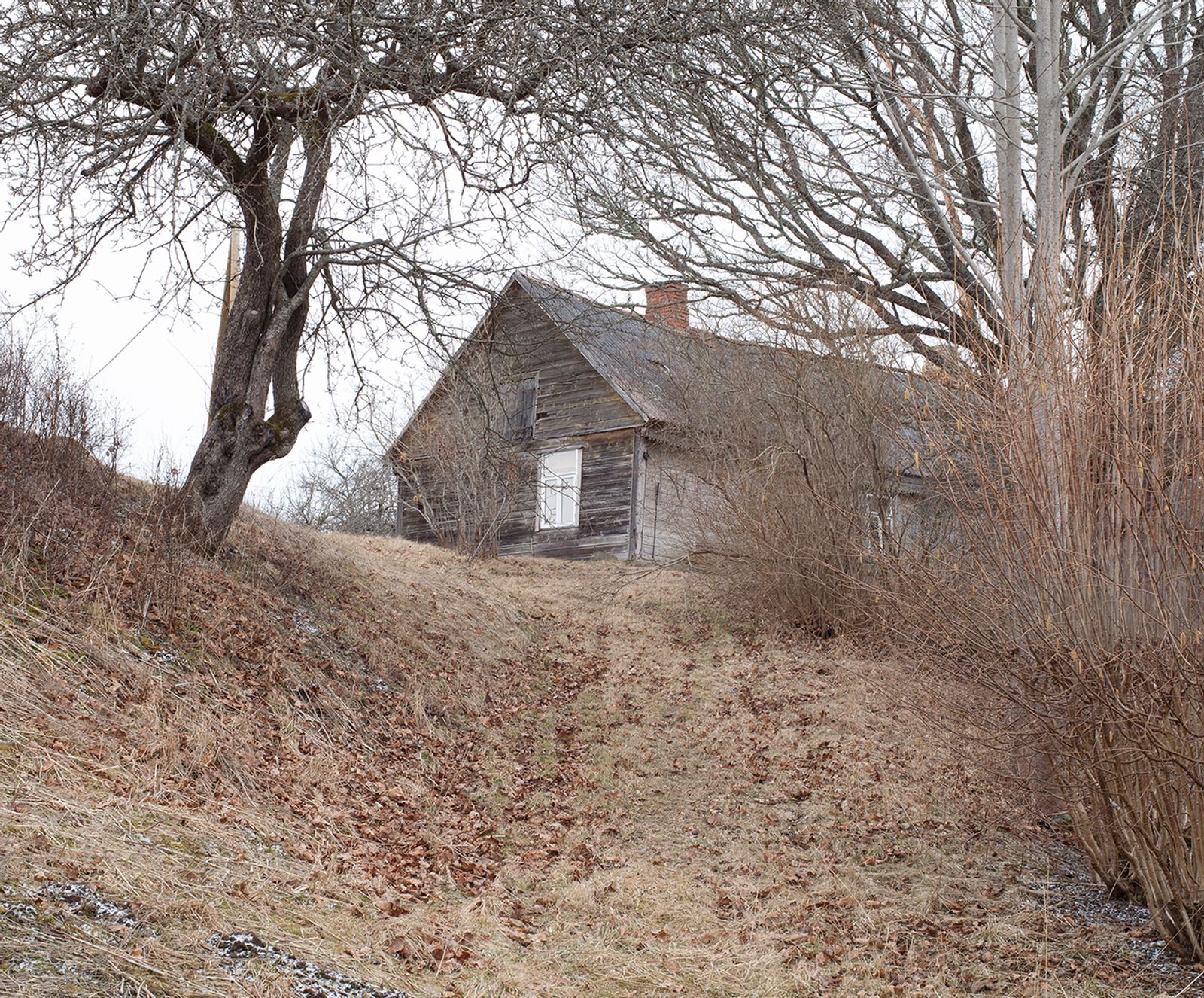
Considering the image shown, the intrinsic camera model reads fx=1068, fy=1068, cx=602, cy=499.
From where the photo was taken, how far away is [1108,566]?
515cm

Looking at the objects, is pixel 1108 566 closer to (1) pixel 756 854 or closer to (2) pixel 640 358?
(1) pixel 756 854

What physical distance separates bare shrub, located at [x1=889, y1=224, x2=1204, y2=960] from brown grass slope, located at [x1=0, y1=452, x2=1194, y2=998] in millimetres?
1031

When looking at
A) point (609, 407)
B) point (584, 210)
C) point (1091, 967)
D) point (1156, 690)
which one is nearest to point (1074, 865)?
point (1091, 967)

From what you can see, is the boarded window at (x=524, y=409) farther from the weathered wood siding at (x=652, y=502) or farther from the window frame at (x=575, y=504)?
the weathered wood siding at (x=652, y=502)

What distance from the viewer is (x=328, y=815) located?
6.57 metres

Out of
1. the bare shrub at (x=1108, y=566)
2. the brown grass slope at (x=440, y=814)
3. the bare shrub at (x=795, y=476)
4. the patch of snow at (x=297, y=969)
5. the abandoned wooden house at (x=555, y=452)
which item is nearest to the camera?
the patch of snow at (x=297, y=969)

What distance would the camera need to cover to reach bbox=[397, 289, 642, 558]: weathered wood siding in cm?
2052

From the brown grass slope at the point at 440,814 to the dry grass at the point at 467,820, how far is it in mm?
23

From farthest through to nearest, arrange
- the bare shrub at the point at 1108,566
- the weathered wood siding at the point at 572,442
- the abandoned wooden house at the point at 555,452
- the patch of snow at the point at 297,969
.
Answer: the weathered wood siding at the point at 572,442 → the abandoned wooden house at the point at 555,452 → the bare shrub at the point at 1108,566 → the patch of snow at the point at 297,969

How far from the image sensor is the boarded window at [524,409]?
22359 mm

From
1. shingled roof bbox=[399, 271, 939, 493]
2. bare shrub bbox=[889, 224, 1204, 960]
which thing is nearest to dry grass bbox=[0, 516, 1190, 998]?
bare shrub bbox=[889, 224, 1204, 960]

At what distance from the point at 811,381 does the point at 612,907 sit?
7988 mm

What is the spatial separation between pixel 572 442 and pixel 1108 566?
1671 centimetres

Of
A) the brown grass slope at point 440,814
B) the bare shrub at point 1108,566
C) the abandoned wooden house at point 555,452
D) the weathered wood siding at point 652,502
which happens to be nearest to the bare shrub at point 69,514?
the brown grass slope at point 440,814
